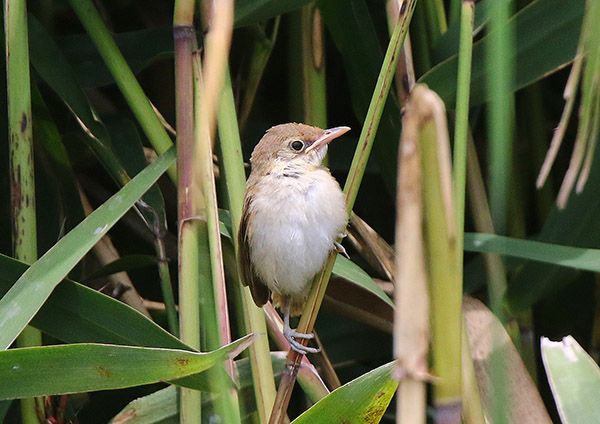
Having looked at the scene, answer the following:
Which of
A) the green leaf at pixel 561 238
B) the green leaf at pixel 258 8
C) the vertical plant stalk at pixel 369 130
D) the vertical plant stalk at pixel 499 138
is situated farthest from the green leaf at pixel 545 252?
the vertical plant stalk at pixel 499 138

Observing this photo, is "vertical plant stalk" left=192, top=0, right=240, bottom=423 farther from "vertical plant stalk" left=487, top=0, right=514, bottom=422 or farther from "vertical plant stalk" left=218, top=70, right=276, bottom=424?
"vertical plant stalk" left=487, top=0, right=514, bottom=422

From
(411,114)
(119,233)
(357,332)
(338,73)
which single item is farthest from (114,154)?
(411,114)

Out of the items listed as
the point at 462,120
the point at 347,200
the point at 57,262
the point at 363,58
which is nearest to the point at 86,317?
the point at 57,262

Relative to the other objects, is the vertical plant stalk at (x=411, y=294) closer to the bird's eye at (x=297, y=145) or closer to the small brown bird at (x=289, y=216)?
the small brown bird at (x=289, y=216)

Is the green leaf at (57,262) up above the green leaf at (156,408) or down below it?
above

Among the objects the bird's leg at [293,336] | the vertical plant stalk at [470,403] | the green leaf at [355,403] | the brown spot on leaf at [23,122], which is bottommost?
the vertical plant stalk at [470,403]
